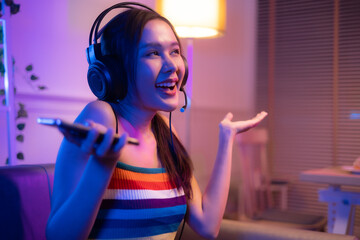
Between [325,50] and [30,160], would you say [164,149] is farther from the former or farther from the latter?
[325,50]

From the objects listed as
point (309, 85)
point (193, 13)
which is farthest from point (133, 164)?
point (309, 85)

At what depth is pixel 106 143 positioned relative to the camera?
570 millimetres

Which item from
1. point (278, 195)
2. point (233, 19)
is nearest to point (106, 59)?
point (233, 19)

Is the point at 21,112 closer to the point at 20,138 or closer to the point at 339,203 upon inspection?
the point at 20,138

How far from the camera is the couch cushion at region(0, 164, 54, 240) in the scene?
875 mm

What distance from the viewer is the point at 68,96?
2.02 meters

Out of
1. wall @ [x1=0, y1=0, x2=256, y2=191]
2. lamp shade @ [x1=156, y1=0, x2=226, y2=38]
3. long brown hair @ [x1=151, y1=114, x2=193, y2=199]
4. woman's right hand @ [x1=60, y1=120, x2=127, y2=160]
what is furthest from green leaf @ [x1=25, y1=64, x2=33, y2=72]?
woman's right hand @ [x1=60, y1=120, x2=127, y2=160]

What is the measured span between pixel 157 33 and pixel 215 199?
1.48ft

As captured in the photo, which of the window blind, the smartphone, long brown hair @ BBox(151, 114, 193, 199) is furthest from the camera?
the window blind

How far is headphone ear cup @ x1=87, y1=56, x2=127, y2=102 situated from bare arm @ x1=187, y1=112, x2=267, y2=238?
321mm

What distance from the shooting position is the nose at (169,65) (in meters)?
0.85

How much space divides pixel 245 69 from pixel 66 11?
2.51 metres

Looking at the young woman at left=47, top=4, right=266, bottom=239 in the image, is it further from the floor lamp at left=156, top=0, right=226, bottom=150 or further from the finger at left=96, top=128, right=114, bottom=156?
the floor lamp at left=156, top=0, right=226, bottom=150

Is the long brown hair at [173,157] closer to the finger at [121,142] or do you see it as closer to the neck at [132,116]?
the neck at [132,116]
